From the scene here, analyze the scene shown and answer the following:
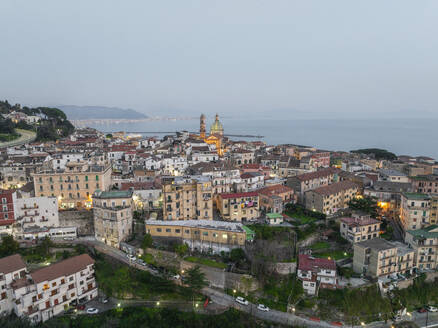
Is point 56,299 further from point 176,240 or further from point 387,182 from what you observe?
point 387,182

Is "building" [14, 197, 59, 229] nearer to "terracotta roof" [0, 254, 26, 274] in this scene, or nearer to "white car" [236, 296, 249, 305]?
"terracotta roof" [0, 254, 26, 274]

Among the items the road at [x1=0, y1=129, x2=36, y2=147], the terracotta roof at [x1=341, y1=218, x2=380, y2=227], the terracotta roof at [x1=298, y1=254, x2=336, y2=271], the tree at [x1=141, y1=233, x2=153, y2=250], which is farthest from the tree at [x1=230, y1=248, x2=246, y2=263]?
the road at [x1=0, y1=129, x2=36, y2=147]

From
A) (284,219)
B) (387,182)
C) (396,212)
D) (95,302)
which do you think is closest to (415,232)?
(396,212)

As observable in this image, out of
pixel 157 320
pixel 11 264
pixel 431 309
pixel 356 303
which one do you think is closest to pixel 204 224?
pixel 157 320

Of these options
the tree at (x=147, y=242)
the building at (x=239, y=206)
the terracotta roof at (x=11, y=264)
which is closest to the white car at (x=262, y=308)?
the building at (x=239, y=206)

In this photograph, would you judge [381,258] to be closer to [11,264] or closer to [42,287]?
[42,287]

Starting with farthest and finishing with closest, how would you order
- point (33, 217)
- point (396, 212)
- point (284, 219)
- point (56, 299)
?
point (396, 212) < point (284, 219) < point (33, 217) < point (56, 299)
